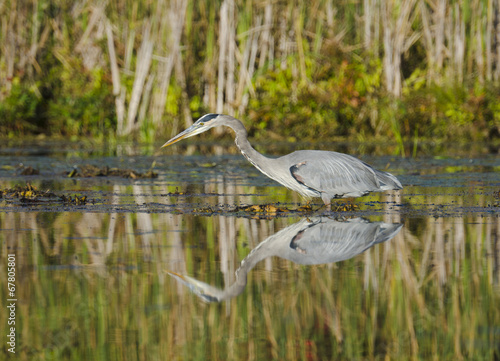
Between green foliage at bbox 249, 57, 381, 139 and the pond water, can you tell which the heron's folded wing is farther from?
green foliage at bbox 249, 57, 381, 139

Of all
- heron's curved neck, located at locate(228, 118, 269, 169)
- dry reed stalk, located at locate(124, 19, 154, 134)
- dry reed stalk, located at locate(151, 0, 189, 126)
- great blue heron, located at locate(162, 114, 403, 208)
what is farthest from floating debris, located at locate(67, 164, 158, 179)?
dry reed stalk, located at locate(124, 19, 154, 134)

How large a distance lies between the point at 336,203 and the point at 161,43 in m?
8.53

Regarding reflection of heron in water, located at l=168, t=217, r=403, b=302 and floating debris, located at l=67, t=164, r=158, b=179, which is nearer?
reflection of heron in water, located at l=168, t=217, r=403, b=302

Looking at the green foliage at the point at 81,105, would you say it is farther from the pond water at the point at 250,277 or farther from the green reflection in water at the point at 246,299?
the green reflection in water at the point at 246,299

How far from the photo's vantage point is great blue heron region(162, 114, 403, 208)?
8.09m

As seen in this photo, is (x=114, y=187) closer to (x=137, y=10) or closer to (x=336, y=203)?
(x=336, y=203)

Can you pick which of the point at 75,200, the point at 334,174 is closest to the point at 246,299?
the point at 334,174

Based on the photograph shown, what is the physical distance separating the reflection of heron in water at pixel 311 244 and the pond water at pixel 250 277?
0.05ft

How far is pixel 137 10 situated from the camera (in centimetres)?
1708

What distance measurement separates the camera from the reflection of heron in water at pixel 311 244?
4940mm

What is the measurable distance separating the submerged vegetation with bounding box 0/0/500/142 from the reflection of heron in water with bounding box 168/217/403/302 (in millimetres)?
9130

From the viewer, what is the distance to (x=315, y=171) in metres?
8.10

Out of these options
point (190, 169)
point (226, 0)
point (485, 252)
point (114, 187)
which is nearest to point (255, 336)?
point (485, 252)

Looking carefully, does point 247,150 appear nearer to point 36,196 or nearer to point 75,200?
point 75,200
